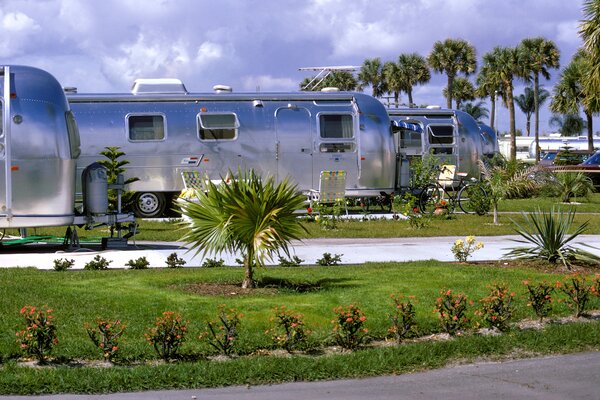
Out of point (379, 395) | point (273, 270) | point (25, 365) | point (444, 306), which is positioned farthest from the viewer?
point (273, 270)

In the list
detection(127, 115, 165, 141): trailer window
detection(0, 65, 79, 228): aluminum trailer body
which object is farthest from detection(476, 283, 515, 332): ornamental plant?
detection(127, 115, 165, 141): trailer window

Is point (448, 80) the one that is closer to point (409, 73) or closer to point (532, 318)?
point (409, 73)

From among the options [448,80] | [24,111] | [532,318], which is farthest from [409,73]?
[532,318]

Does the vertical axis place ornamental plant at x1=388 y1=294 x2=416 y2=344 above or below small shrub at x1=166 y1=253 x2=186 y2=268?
below

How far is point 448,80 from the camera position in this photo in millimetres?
65625

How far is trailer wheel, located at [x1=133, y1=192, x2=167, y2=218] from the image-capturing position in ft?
77.1

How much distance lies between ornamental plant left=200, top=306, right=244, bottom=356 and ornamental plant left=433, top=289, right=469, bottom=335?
6.43ft

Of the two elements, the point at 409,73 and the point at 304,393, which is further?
the point at 409,73

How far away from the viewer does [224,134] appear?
77.0ft

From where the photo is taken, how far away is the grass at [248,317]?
7.63 m

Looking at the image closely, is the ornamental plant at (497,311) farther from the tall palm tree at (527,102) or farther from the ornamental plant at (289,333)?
the tall palm tree at (527,102)

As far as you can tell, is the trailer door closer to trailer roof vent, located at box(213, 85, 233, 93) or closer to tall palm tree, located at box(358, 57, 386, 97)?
trailer roof vent, located at box(213, 85, 233, 93)

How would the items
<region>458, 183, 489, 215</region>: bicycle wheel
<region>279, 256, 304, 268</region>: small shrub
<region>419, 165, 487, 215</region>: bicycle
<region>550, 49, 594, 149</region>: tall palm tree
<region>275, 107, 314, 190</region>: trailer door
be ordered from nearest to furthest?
<region>279, 256, 304, 268</region>: small shrub
<region>458, 183, 489, 215</region>: bicycle wheel
<region>419, 165, 487, 215</region>: bicycle
<region>275, 107, 314, 190</region>: trailer door
<region>550, 49, 594, 149</region>: tall palm tree

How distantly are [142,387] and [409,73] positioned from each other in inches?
2476
